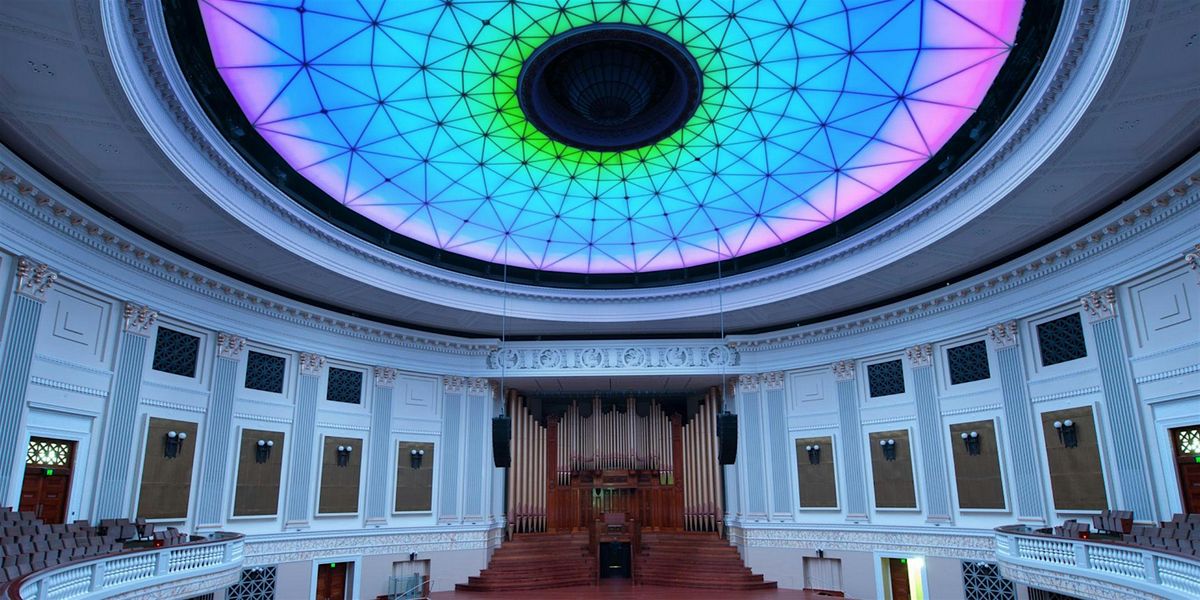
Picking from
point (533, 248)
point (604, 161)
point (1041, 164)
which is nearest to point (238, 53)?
point (604, 161)

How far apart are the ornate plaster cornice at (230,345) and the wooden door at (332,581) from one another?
22.4 feet

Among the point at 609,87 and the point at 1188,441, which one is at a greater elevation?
the point at 609,87

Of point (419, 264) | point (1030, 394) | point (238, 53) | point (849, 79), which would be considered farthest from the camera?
point (419, 264)

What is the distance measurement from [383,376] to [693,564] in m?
12.3

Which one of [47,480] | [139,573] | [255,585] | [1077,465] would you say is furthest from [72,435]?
[1077,465]

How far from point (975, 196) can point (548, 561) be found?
17588 millimetres

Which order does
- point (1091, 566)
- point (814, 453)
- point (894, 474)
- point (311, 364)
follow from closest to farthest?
point (1091, 566)
point (894, 474)
point (311, 364)
point (814, 453)

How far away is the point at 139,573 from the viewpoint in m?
12.4

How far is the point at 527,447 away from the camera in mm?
27906

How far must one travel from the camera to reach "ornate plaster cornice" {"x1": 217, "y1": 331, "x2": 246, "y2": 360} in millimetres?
19578

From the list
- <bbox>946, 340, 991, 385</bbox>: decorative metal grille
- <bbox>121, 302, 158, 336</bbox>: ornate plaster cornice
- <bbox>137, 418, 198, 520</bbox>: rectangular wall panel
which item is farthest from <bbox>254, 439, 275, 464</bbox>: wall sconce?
<bbox>946, 340, 991, 385</bbox>: decorative metal grille

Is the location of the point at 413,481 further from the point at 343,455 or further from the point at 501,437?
the point at 501,437

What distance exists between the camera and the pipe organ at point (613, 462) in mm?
27250

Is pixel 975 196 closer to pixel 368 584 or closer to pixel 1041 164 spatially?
pixel 1041 164
